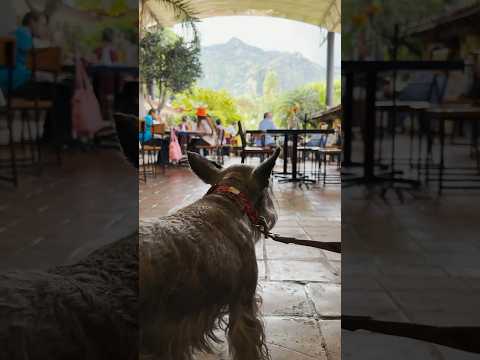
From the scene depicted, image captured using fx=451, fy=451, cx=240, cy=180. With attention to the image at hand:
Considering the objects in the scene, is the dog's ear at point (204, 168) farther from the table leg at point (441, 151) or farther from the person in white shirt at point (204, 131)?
the person in white shirt at point (204, 131)

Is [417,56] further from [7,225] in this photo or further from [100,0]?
[7,225]

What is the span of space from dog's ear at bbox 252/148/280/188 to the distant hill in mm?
9021

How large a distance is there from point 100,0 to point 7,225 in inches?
18.1

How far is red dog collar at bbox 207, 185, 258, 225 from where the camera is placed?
143cm

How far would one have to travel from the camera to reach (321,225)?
371 centimetres

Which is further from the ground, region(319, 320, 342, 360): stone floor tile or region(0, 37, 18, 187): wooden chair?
region(0, 37, 18, 187): wooden chair

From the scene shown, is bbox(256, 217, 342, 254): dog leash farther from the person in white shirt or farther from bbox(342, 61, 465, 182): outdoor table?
the person in white shirt

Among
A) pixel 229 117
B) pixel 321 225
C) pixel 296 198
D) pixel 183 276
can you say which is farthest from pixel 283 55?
pixel 183 276

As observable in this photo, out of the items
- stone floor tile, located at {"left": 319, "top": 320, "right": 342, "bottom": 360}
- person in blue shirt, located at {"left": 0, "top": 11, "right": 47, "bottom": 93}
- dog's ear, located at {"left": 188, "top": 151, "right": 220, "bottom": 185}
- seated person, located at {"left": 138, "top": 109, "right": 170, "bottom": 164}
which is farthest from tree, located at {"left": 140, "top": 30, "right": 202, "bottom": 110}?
person in blue shirt, located at {"left": 0, "top": 11, "right": 47, "bottom": 93}

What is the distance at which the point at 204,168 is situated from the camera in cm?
159

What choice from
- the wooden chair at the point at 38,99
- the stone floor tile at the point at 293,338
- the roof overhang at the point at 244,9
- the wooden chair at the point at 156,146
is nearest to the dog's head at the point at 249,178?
the stone floor tile at the point at 293,338

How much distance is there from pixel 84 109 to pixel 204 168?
2.44 feet

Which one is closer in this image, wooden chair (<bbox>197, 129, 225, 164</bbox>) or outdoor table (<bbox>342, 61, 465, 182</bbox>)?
outdoor table (<bbox>342, 61, 465, 182</bbox>)

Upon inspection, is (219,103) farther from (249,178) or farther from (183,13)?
(249,178)
